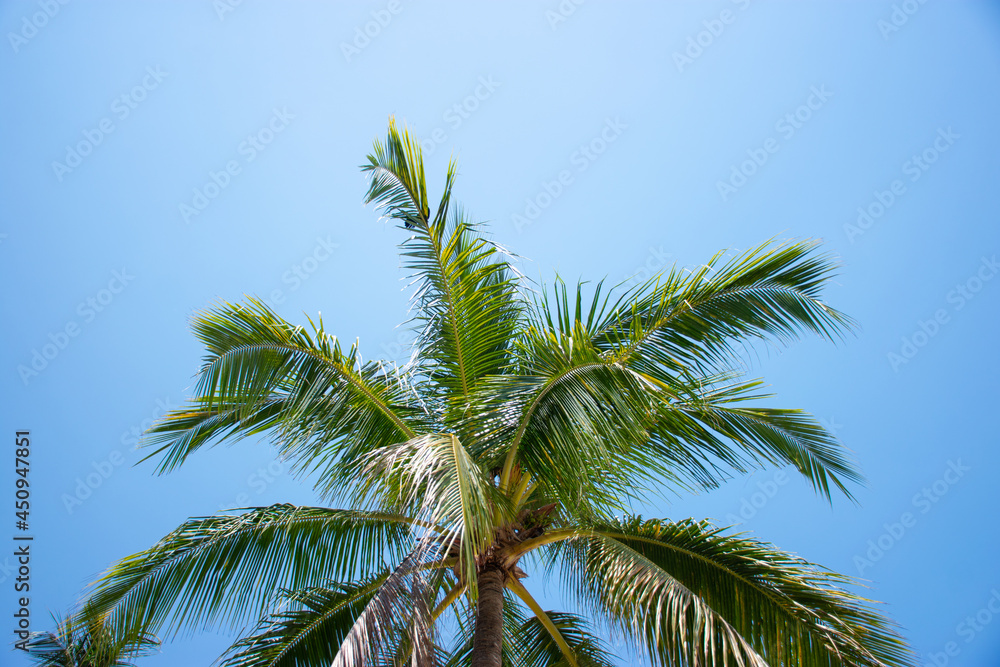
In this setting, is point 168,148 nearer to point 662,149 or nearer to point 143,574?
point 662,149

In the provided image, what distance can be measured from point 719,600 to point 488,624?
1.89 metres

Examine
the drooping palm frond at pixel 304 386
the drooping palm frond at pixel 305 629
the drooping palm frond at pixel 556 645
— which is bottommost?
the drooping palm frond at pixel 556 645

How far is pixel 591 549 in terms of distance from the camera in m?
7.00

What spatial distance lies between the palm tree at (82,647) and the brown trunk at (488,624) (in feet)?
9.20

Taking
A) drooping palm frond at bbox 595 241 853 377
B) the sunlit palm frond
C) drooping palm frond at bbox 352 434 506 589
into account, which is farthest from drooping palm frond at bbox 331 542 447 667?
drooping palm frond at bbox 595 241 853 377

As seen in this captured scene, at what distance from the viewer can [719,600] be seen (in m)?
6.56

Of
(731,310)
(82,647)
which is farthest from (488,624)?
(82,647)

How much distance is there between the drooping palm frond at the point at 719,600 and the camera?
19.3 feet

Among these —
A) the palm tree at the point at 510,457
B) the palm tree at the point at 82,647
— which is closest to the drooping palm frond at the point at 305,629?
the palm tree at the point at 510,457

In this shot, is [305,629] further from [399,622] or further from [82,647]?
[82,647]

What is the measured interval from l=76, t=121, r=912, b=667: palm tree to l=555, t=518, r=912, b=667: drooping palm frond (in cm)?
2

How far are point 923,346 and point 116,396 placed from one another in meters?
18.9

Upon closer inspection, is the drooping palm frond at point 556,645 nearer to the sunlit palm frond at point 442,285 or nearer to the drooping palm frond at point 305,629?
the drooping palm frond at point 305,629

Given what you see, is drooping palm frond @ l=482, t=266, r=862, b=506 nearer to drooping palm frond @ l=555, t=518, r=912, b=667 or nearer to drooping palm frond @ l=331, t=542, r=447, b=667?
drooping palm frond @ l=555, t=518, r=912, b=667
